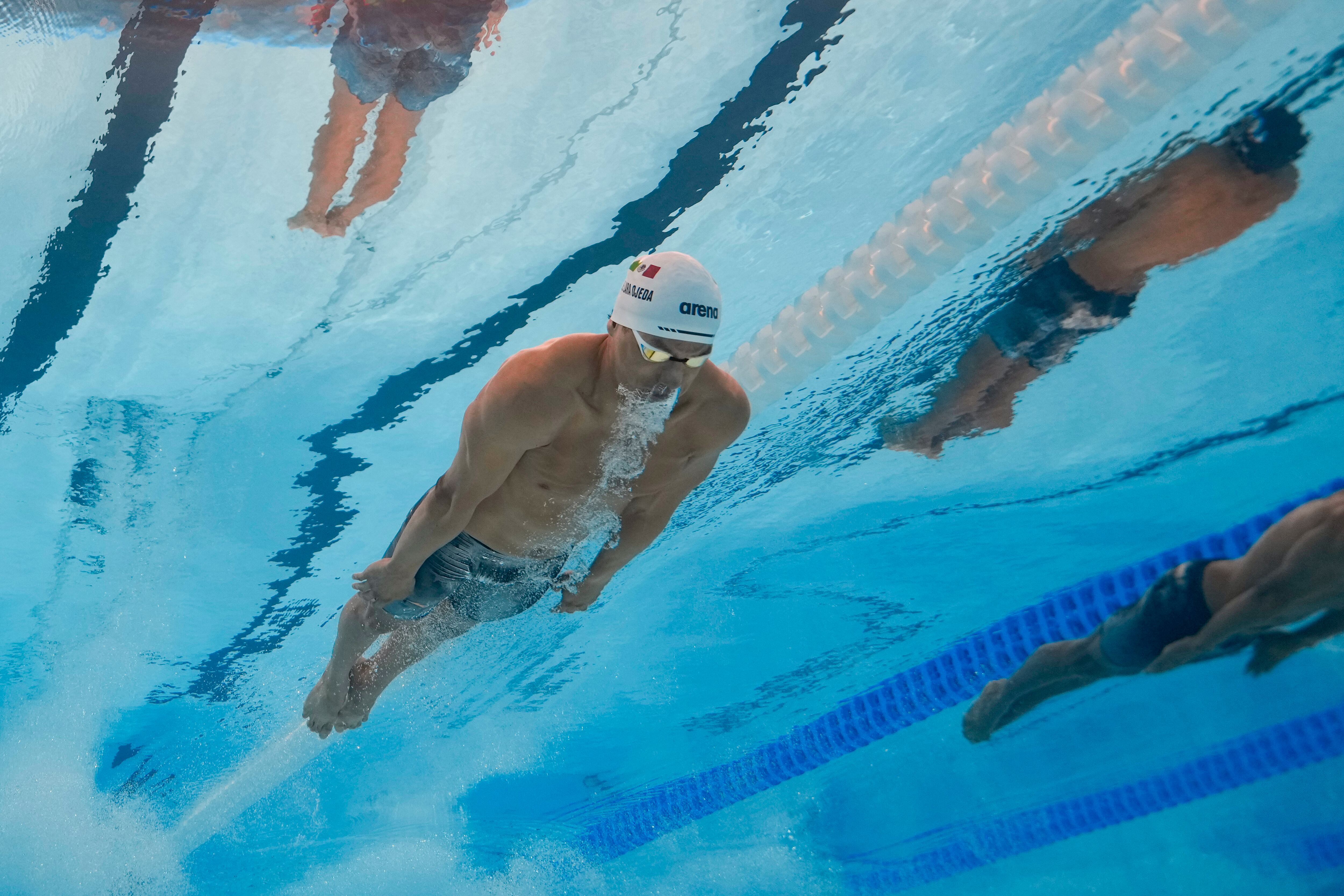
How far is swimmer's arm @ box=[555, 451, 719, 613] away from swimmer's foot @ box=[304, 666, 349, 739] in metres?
1.71

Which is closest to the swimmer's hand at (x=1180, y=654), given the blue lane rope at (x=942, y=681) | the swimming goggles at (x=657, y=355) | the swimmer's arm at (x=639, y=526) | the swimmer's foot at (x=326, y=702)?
the blue lane rope at (x=942, y=681)

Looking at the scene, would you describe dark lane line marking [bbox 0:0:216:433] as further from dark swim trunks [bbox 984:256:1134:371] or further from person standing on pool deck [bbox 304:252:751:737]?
dark swim trunks [bbox 984:256:1134:371]

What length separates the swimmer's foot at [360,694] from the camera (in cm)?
509

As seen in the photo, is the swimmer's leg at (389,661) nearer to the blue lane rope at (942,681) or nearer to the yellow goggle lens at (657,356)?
the yellow goggle lens at (657,356)

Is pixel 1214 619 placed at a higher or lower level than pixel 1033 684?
higher

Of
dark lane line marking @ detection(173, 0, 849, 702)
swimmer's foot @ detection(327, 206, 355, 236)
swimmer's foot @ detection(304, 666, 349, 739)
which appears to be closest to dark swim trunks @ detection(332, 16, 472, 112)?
swimmer's foot @ detection(327, 206, 355, 236)

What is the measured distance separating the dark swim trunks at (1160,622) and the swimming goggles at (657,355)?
4.19m

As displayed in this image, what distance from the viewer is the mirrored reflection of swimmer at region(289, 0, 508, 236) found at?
3461 millimetres

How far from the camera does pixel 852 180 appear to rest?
413 cm

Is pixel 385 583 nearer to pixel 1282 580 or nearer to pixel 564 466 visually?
pixel 564 466

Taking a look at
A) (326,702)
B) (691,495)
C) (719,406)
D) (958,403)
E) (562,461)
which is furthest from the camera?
(691,495)

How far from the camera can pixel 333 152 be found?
A: 4070 mm

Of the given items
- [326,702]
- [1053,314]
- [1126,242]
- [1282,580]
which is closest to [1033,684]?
[1282,580]

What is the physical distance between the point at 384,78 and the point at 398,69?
0.09m
